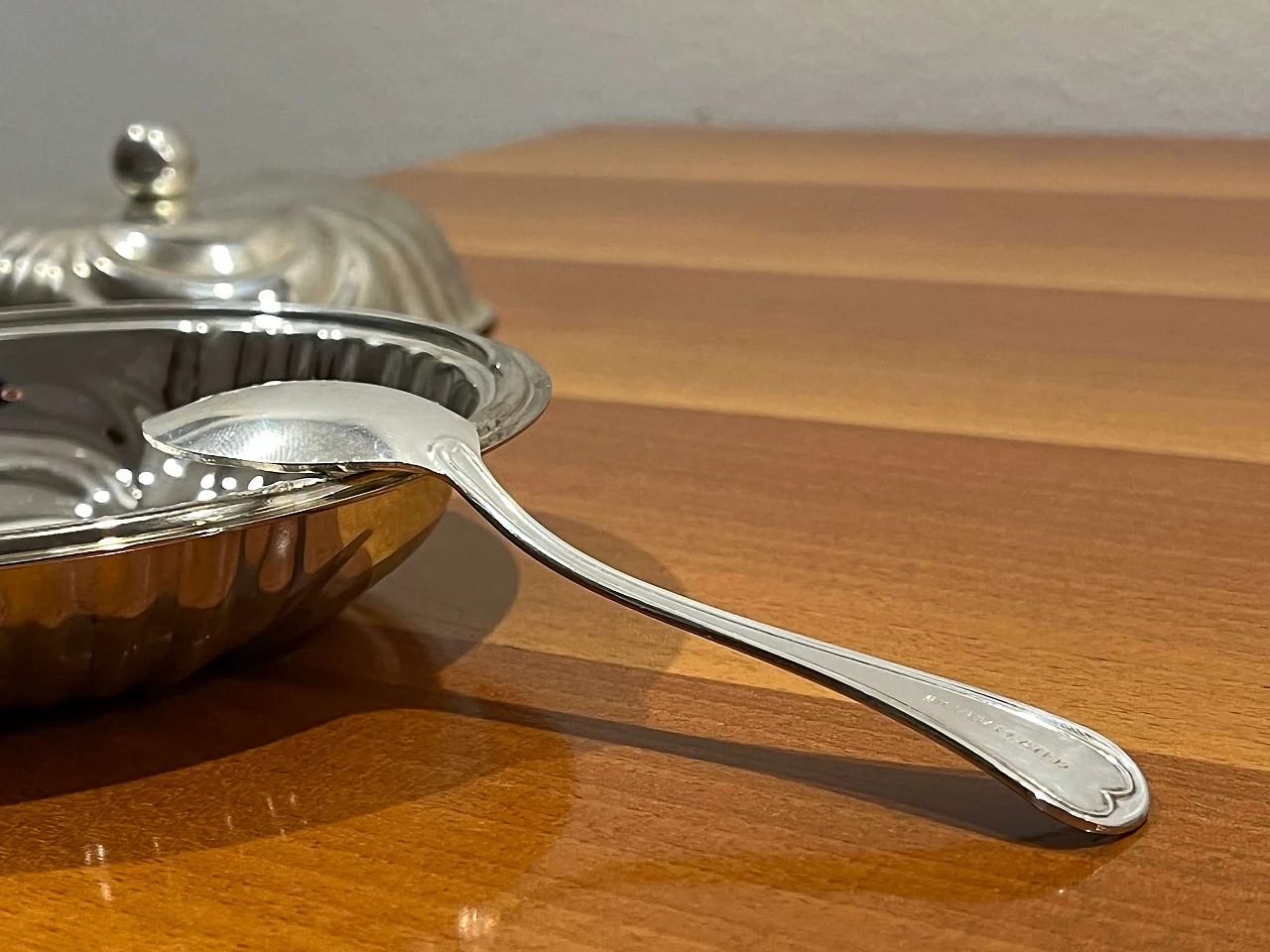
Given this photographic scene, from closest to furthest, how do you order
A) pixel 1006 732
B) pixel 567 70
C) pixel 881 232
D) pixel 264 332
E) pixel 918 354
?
pixel 1006 732 → pixel 264 332 → pixel 918 354 → pixel 881 232 → pixel 567 70

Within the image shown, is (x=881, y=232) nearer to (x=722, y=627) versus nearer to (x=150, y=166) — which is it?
(x=150, y=166)

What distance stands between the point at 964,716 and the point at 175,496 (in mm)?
228

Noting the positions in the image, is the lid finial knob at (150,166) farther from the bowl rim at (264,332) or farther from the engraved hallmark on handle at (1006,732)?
the engraved hallmark on handle at (1006,732)

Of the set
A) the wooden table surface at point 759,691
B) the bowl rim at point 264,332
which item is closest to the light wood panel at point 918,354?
the wooden table surface at point 759,691

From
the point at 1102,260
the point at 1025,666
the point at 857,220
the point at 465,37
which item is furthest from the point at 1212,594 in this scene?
the point at 465,37

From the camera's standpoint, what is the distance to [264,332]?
37 cm

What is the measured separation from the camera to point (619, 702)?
28cm

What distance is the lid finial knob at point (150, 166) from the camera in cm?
55

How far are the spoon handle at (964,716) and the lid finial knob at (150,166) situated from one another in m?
0.37

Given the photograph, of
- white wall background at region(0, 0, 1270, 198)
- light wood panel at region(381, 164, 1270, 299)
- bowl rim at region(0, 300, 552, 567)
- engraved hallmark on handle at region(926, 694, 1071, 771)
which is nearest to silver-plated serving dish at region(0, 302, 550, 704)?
bowl rim at region(0, 300, 552, 567)

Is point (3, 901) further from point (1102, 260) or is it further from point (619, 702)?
point (1102, 260)

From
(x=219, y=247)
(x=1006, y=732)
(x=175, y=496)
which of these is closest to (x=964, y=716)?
(x=1006, y=732)

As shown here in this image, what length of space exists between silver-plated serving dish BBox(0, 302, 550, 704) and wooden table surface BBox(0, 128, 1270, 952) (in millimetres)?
28

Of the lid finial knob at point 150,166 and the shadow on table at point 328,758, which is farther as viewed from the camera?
the lid finial knob at point 150,166
